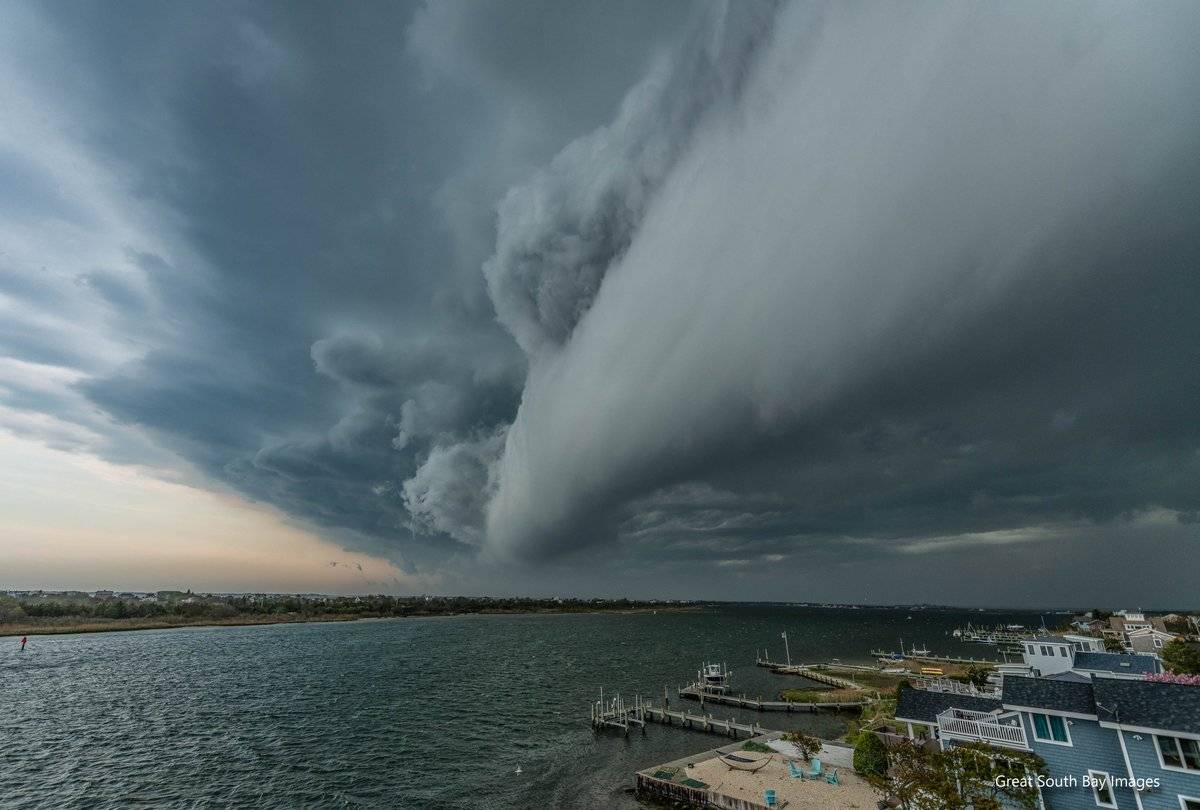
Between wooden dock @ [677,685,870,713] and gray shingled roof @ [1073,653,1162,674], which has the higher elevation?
gray shingled roof @ [1073,653,1162,674]

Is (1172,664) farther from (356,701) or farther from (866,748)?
(356,701)

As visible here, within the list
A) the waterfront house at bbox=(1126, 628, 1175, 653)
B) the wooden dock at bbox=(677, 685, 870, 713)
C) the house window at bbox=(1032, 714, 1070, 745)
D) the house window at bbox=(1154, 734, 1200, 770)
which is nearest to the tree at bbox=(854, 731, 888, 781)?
the house window at bbox=(1032, 714, 1070, 745)

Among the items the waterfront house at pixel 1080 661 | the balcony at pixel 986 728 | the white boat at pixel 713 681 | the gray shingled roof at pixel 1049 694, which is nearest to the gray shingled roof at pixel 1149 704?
the gray shingled roof at pixel 1049 694

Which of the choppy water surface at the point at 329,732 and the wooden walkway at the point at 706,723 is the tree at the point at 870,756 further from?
the wooden walkway at the point at 706,723

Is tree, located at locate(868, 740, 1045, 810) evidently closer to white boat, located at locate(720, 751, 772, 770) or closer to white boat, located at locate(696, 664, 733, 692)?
white boat, located at locate(720, 751, 772, 770)

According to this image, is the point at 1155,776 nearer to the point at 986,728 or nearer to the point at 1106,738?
the point at 1106,738

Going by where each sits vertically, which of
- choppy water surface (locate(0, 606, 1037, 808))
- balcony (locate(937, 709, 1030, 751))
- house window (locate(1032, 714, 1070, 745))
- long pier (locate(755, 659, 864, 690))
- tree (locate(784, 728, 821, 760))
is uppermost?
house window (locate(1032, 714, 1070, 745))

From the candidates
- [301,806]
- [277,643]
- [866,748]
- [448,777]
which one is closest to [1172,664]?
[866,748]
